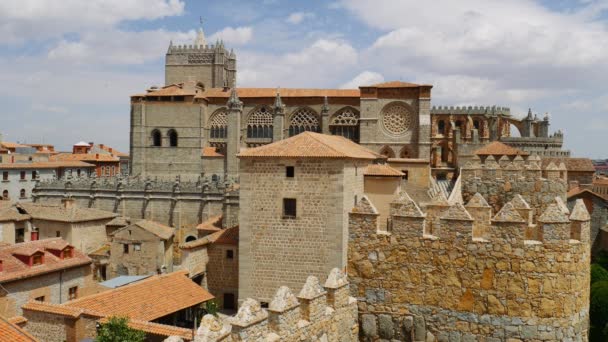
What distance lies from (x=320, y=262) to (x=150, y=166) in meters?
29.4

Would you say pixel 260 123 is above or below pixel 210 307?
above

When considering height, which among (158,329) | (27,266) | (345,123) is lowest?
(158,329)

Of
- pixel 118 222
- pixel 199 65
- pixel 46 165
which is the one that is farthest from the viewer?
pixel 199 65

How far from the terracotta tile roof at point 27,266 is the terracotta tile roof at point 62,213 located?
7176 millimetres

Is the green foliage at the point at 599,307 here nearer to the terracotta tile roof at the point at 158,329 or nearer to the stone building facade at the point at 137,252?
the terracotta tile roof at the point at 158,329

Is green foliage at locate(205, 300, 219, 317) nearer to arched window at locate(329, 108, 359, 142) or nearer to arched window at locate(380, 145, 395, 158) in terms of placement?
arched window at locate(380, 145, 395, 158)

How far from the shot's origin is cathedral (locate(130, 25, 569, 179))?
118ft

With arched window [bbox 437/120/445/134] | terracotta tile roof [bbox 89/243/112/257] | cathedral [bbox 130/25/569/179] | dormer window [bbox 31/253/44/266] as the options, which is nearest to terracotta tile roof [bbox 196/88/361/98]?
cathedral [bbox 130/25/569/179]

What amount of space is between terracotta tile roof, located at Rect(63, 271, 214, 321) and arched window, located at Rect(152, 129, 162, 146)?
82.0 ft

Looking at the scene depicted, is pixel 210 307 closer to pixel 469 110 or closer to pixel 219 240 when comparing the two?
pixel 219 240

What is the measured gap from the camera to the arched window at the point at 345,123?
39.0 metres

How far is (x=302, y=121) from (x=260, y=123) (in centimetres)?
337

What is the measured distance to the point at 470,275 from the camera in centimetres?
689

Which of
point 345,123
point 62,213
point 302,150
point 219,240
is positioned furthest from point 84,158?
point 302,150
